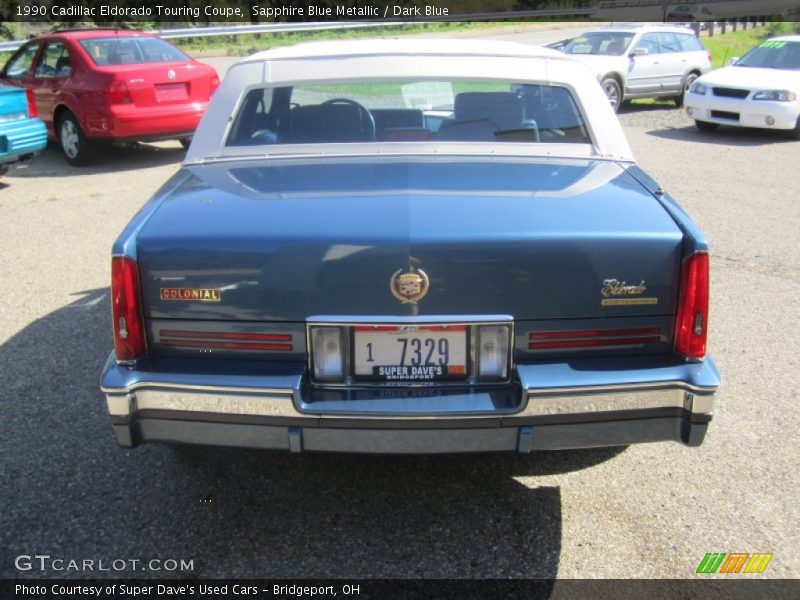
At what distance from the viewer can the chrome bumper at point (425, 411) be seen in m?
2.60

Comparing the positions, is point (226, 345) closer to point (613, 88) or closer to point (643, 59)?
point (613, 88)

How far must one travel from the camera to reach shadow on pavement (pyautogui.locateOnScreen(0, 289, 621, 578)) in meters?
2.89

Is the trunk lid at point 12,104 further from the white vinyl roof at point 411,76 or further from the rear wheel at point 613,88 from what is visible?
the rear wheel at point 613,88

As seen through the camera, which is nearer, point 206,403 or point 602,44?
point 206,403

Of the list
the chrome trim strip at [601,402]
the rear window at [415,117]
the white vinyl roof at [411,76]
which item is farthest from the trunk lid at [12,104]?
the chrome trim strip at [601,402]

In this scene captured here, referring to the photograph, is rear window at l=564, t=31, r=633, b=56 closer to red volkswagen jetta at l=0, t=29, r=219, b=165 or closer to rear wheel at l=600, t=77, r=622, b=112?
rear wheel at l=600, t=77, r=622, b=112

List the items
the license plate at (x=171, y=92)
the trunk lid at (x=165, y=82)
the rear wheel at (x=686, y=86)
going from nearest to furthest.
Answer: the trunk lid at (x=165, y=82)
the license plate at (x=171, y=92)
the rear wheel at (x=686, y=86)

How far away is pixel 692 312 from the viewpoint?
2.72m

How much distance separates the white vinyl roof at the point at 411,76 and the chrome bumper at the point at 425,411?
136 centimetres

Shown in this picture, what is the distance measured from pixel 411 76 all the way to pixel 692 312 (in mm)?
1896

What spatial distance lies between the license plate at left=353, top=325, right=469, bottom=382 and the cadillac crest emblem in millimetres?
123

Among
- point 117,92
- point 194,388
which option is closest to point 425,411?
point 194,388

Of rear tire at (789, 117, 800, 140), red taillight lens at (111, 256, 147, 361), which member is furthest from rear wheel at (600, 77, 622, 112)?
red taillight lens at (111, 256, 147, 361)

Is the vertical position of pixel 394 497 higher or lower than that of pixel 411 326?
lower
